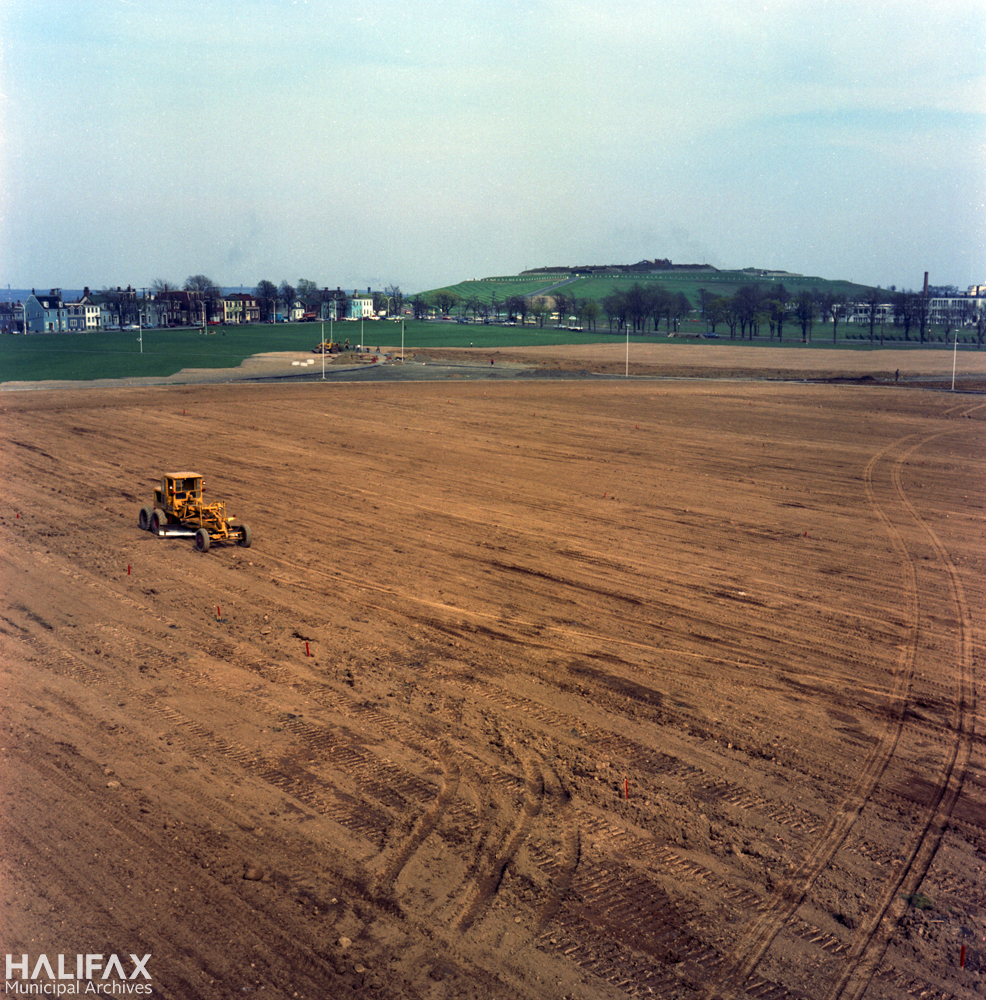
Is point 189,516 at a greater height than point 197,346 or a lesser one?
lesser

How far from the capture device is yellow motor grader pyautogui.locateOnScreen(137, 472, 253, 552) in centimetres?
2352

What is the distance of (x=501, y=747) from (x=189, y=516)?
46.4ft

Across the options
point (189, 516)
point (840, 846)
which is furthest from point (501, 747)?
point (189, 516)

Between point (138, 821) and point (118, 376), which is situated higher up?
point (118, 376)

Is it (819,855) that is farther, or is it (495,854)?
(819,855)

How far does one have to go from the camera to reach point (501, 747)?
42.4 feet

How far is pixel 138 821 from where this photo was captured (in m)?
10.8

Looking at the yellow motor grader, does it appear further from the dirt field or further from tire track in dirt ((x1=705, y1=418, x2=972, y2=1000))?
tire track in dirt ((x1=705, y1=418, x2=972, y2=1000))

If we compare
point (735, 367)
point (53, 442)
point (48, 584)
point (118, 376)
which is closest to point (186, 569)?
point (48, 584)

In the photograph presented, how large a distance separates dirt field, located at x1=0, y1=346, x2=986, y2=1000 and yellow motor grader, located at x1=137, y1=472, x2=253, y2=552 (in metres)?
0.52

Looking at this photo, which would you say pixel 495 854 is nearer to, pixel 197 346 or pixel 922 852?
pixel 922 852

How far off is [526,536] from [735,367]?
72817 mm

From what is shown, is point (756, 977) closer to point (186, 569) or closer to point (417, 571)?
point (417, 571)

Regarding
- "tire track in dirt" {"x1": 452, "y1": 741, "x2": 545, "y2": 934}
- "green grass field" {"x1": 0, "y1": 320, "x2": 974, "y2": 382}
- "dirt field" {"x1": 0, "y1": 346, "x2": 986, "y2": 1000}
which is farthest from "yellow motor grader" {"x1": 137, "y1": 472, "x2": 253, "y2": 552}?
"green grass field" {"x1": 0, "y1": 320, "x2": 974, "y2": 382}
